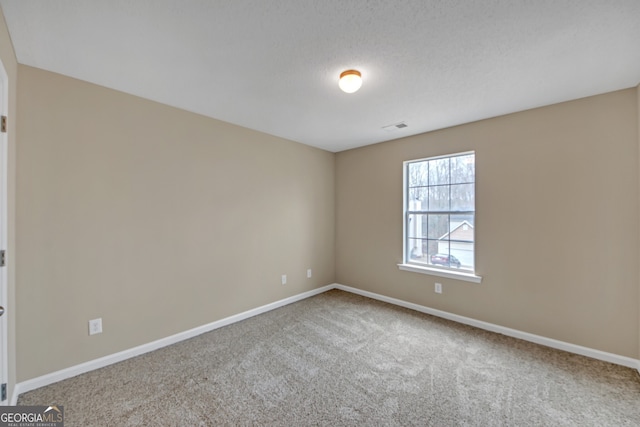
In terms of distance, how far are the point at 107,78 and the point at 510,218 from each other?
13.3ft

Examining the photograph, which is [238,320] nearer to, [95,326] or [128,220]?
[95,326]

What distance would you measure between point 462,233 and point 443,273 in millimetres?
554

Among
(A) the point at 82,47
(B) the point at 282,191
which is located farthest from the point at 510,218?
(A) the point at 82,47

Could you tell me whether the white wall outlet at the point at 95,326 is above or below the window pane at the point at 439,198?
below

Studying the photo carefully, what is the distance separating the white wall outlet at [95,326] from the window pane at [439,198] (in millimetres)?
3772

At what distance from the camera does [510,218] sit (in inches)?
112

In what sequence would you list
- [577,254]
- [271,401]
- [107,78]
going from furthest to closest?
[577,254]
[107,78]
[271,401]

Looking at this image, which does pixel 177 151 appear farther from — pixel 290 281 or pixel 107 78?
pixel 290 281

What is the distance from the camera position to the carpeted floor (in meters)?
1.71

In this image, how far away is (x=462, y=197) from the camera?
3240mm

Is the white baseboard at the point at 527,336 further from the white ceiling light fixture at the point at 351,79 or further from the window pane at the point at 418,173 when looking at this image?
the white ceiling light fixture at the point at 351,79

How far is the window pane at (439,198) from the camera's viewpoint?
339cm

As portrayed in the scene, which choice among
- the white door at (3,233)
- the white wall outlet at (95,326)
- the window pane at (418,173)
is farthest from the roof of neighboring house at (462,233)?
the white door at (3,233)

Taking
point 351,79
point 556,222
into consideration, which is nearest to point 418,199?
point 556,222
